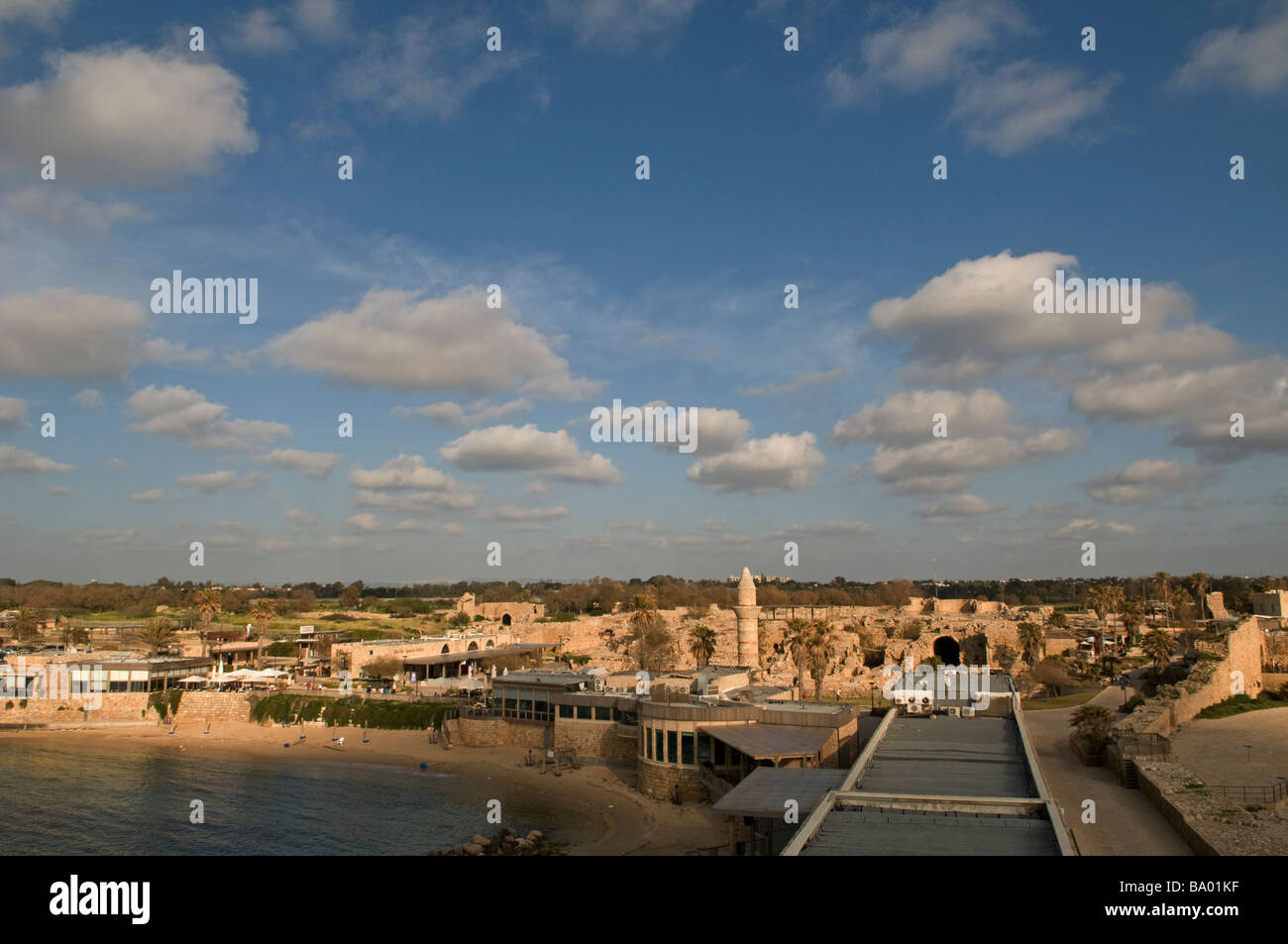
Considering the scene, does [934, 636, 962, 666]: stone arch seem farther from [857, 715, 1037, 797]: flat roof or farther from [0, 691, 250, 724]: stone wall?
[0, 691, 250, 724]: stone wall

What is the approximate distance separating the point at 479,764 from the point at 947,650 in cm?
4544

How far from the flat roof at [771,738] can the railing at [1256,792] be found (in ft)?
39.4

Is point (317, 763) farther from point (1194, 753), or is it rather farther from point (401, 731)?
point (1194, 753)

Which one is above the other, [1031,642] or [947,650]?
[1031,642]

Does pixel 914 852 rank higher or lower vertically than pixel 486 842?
higher

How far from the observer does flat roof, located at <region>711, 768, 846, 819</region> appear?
70.7 ft

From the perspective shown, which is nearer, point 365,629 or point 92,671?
point 92,671

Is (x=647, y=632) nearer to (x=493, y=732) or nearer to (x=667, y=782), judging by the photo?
(x=493, y=732)

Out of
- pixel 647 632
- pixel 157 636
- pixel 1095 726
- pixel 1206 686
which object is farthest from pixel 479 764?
pixel 157 636

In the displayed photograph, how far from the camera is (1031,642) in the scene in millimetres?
63156

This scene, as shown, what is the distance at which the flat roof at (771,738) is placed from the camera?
94.5 feet

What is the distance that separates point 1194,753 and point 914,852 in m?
25.3
